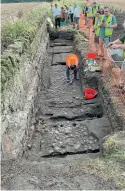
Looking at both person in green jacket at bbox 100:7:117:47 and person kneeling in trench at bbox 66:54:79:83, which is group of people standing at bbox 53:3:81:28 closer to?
person kneeling in trench at bbox 66:54:79:83

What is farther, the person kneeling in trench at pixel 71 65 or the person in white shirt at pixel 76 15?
the person in white shirt at pixel 76 15

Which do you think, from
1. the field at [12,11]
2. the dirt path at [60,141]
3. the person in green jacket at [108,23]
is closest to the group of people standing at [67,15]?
the field at [12,11]

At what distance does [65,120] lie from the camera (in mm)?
8492

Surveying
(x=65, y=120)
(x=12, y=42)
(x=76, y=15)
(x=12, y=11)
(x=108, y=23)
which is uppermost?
(x=108, y=23)

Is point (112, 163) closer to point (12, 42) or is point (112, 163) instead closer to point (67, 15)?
point (12, 42)

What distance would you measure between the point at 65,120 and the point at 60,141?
1337 mm

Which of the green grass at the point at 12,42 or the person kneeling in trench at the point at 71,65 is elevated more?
the green grass at the point at 12,42

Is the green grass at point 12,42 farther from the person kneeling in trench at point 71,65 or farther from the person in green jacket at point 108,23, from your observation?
the person in green jacket at point 108,23

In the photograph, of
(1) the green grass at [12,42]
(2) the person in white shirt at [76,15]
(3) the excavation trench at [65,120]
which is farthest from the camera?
(2) the person in white shirt at [76,15]

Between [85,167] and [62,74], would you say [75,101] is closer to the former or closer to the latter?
[62,74]

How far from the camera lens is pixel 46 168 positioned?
186 inches

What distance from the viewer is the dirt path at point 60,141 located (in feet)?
14.3

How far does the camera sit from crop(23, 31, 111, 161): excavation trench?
6.90 metres

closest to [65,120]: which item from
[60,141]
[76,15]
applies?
[60,141]
